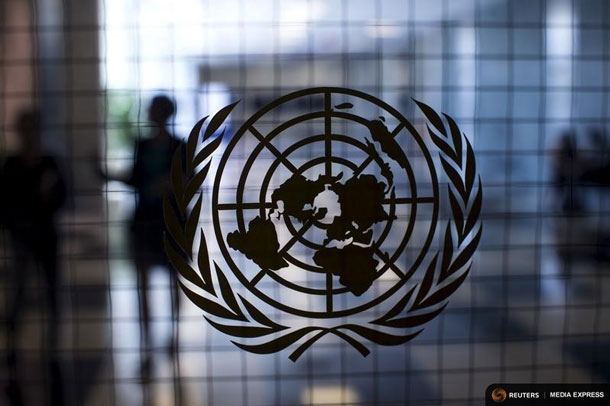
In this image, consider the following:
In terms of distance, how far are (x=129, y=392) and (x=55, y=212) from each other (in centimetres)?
68

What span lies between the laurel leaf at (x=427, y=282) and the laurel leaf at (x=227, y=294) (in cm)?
61

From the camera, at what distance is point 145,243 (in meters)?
2.11

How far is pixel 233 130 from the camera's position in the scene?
2.07m

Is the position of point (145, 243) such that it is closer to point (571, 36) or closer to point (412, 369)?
point (412, 369)

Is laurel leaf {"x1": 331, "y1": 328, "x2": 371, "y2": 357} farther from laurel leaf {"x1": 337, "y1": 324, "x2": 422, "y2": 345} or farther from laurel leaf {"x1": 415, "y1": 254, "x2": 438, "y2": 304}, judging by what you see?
laurel leaf {"x1": 415, "y1": 254, "x2": 438, "y2": 304}

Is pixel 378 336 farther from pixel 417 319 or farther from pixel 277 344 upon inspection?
pixel 277 344

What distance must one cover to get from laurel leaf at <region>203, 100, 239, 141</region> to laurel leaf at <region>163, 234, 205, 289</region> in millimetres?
379

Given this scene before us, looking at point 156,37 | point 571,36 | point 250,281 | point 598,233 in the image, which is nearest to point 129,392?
point 250,281

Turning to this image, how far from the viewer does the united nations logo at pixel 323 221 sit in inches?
81.5

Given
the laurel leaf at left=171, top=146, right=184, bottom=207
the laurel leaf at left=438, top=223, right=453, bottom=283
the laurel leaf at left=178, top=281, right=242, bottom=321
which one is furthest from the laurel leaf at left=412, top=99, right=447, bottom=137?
the laurel leaf at left=178, top=281, right=242, bottom=321

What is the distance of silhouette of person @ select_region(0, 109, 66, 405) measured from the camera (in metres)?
2.07

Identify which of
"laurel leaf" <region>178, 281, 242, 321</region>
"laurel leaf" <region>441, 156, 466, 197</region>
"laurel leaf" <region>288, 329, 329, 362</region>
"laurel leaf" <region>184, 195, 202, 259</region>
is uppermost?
"laurel leaf" <region>441, 156, 466, 197</region>

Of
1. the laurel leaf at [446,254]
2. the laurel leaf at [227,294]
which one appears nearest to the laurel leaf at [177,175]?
the laurel leaf at [227,294]

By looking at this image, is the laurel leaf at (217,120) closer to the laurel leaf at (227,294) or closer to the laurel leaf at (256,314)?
the laurel leaf at (227,294)
